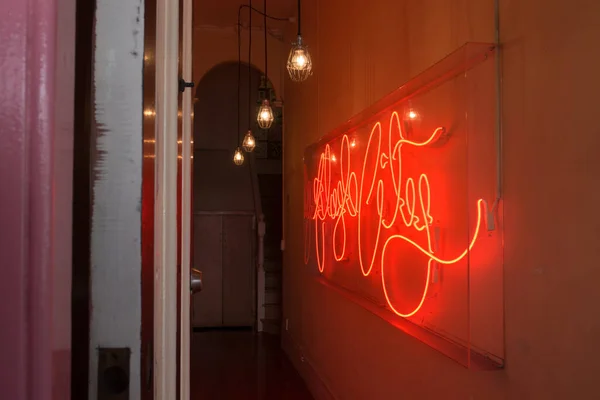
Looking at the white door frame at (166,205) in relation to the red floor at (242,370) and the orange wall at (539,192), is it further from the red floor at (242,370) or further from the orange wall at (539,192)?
the red floor at (242,370)

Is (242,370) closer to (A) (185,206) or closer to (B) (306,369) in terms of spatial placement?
(B) (306,369)

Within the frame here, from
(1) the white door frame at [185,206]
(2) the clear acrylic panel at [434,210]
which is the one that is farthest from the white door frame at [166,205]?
(2) the clear acrylic panel at [434,210]

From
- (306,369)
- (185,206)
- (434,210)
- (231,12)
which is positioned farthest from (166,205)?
(231,12)

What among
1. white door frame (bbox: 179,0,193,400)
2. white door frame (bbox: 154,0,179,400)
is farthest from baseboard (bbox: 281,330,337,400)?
white door frame (bbox: 154,0,179,400)

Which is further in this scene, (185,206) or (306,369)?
(306,369)

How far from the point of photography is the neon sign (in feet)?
9.00

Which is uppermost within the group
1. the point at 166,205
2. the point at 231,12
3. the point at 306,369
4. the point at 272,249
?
the point at 231,12

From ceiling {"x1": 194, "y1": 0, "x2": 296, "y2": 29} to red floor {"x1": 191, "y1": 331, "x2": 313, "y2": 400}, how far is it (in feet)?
15.2

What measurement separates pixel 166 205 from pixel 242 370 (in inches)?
237

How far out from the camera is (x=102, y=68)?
797mm

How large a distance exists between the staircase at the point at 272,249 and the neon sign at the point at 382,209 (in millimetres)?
5043

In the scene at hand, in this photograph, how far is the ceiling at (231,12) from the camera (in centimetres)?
753

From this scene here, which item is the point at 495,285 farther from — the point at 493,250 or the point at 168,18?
the point at 168,18

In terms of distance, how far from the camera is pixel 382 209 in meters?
3.32
